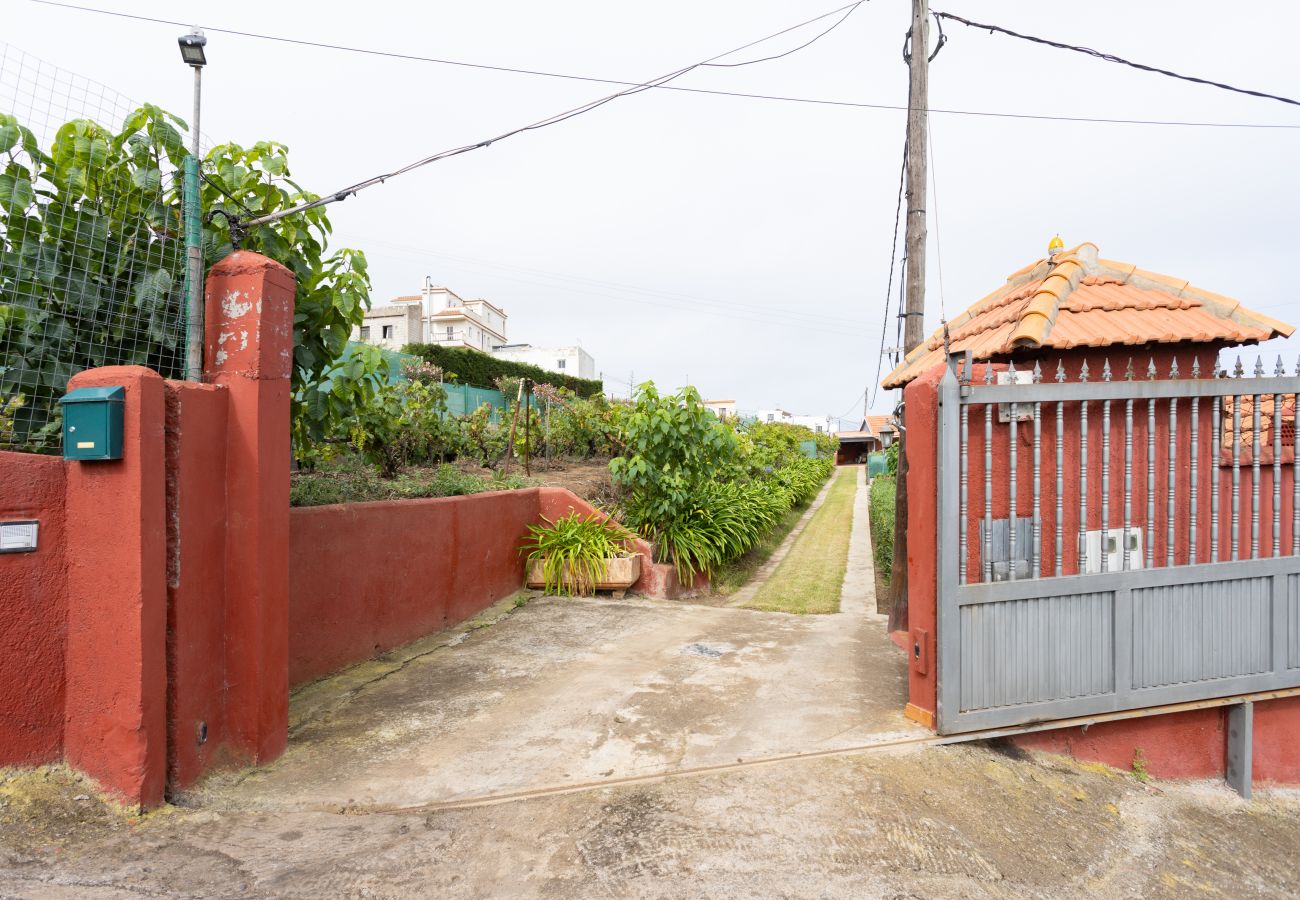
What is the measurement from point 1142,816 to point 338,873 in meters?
3.94

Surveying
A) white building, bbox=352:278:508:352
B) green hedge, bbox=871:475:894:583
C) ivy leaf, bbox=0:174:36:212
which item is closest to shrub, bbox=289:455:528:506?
ivy leaf, bbox=0:174:36:212

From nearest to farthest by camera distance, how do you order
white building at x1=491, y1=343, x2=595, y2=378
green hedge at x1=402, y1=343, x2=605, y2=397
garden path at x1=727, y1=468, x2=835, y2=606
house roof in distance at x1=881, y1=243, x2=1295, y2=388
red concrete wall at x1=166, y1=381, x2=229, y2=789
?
red concrete wall at x1=166, y1=381, x2=229, y2=789 → house roof in distance at x1=881, y1=243, x2=1295, y2=388 → garden path at x1=727, y1=468, x2=835, y2=606 → green hedge at x1=402, y1=343, x2=605, y2=397 → white building at x1=491, y1=343, x2=595, y2=378

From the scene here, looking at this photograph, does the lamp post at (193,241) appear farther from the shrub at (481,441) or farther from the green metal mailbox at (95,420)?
the shrub at (481,441)

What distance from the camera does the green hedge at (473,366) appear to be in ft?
57.0

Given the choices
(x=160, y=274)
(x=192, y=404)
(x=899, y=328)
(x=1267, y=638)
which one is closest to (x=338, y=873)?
(x=192, y=404)

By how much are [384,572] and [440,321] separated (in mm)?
45541

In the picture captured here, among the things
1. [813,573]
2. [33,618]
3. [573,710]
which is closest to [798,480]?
[813,573]

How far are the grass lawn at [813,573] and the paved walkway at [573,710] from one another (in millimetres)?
1461

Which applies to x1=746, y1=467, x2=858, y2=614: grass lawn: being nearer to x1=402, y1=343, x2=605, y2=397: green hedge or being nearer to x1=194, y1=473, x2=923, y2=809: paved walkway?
x1=194, y1=473, x2=923, y2=809: paved walkway

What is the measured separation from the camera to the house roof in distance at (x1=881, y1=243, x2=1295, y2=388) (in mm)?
4254

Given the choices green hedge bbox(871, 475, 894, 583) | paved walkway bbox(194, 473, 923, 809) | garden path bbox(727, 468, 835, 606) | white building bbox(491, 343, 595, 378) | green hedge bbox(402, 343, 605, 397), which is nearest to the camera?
paved walkway bbox(194, 473, 923, 809)

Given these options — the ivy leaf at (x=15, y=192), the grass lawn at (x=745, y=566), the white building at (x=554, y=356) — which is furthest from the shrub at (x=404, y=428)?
the white building at (x=554, y=356)

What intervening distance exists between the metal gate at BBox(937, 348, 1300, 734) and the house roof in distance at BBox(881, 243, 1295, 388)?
0.21 m

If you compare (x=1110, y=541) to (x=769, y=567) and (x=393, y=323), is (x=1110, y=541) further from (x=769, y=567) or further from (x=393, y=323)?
(x=393, y=323)
